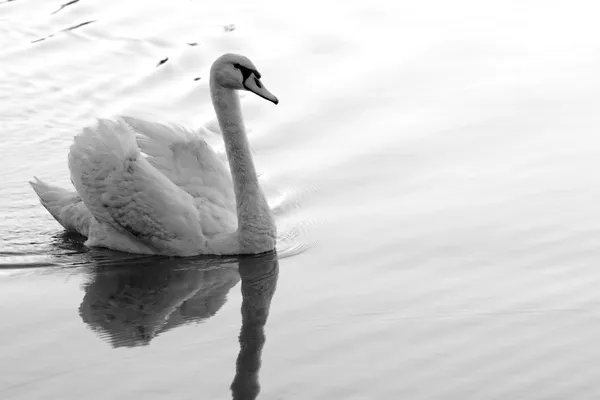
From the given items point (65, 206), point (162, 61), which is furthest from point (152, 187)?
point (162, 61)

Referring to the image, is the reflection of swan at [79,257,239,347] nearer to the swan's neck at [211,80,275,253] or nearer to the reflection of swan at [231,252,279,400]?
the reflection of swan at [231,252,279,400]

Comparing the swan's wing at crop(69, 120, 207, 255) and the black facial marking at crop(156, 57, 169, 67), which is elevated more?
the swan's wing at crop(69, 120, 207, 255)

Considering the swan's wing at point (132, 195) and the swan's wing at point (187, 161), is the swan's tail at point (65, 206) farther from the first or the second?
the swan's wing at point (187, 161)

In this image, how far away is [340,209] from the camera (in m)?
10.9

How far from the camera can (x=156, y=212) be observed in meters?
10.0

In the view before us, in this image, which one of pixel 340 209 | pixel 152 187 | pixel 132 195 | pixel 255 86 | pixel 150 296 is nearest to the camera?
pixel 150 296

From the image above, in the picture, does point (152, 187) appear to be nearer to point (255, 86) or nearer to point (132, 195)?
point (132, 195)

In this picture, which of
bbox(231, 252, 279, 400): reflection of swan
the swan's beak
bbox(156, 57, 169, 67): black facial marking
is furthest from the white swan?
bbox(156, 57, 169, 67): black facial marking

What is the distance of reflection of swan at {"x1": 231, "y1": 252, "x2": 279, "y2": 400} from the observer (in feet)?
25.0

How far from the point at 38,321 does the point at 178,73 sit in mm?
6750

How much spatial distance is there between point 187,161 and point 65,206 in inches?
50.7

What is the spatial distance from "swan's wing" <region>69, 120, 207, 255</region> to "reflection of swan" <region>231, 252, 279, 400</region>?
19.8 inches

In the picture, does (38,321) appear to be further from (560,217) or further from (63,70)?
(63,70)

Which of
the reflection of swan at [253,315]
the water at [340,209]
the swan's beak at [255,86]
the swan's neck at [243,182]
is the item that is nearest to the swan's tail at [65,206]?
the water at [340,209]
